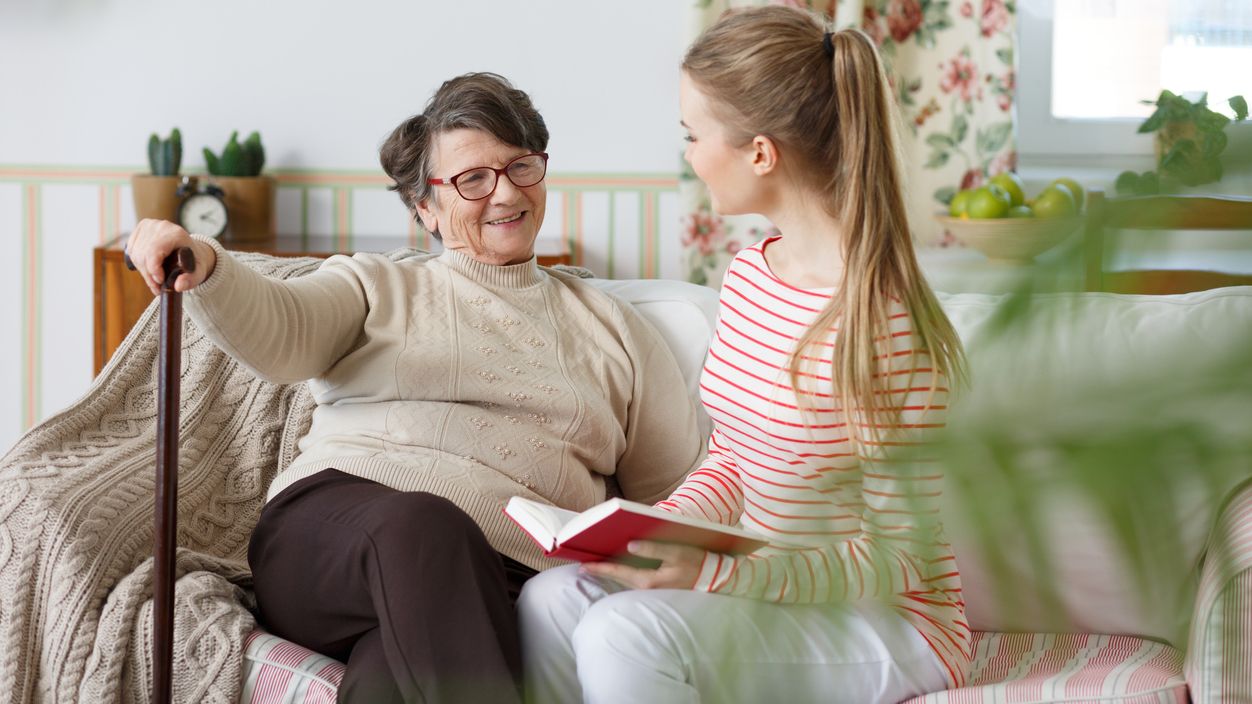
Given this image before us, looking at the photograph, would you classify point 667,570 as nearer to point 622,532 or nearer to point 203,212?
point 622,532

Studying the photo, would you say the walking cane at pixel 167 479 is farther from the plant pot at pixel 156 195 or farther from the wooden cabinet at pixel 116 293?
the plant pot at pixel 156 195

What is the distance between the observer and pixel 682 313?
2.08m

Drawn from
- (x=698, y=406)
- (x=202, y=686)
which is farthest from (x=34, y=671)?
(x=698, y=406)

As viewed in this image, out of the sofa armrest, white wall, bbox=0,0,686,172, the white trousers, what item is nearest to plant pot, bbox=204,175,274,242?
white wall, bbox=0,0,686,172

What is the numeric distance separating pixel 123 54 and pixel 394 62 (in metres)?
0.68

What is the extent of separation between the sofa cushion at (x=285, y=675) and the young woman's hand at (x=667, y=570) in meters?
0.45

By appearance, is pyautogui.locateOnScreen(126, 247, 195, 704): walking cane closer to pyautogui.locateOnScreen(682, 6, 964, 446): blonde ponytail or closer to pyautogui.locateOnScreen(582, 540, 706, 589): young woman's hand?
pyautogui.locateOnScreen(582, 540, 706, 589): young woman's hand

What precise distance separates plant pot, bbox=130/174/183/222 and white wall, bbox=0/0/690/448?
0.24m

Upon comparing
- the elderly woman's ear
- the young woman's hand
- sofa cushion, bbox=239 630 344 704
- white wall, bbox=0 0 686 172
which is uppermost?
white wall, bbox=0 0 686 172

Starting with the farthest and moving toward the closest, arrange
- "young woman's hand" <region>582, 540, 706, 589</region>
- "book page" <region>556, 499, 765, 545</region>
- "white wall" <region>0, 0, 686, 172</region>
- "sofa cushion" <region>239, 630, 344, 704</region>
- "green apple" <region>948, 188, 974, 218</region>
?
1. "white wall" <region>0, 0, 686, 172</region>
2. "green apple" <region>948, 188, 974, 218</region>
3. "sofa cushion" <region>239, 630, 344, 704</region>
4. "young woman's hand" <region>582, 540, 706, 589</region>
5. "book page" <region>556, 499, 765, 545</region>

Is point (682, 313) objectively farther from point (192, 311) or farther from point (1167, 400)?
point (1167, 400)

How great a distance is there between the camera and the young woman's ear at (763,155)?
1.34 meters

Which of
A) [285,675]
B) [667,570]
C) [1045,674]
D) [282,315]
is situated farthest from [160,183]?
[1045,674]

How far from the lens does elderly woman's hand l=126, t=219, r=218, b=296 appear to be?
1.42 metres
